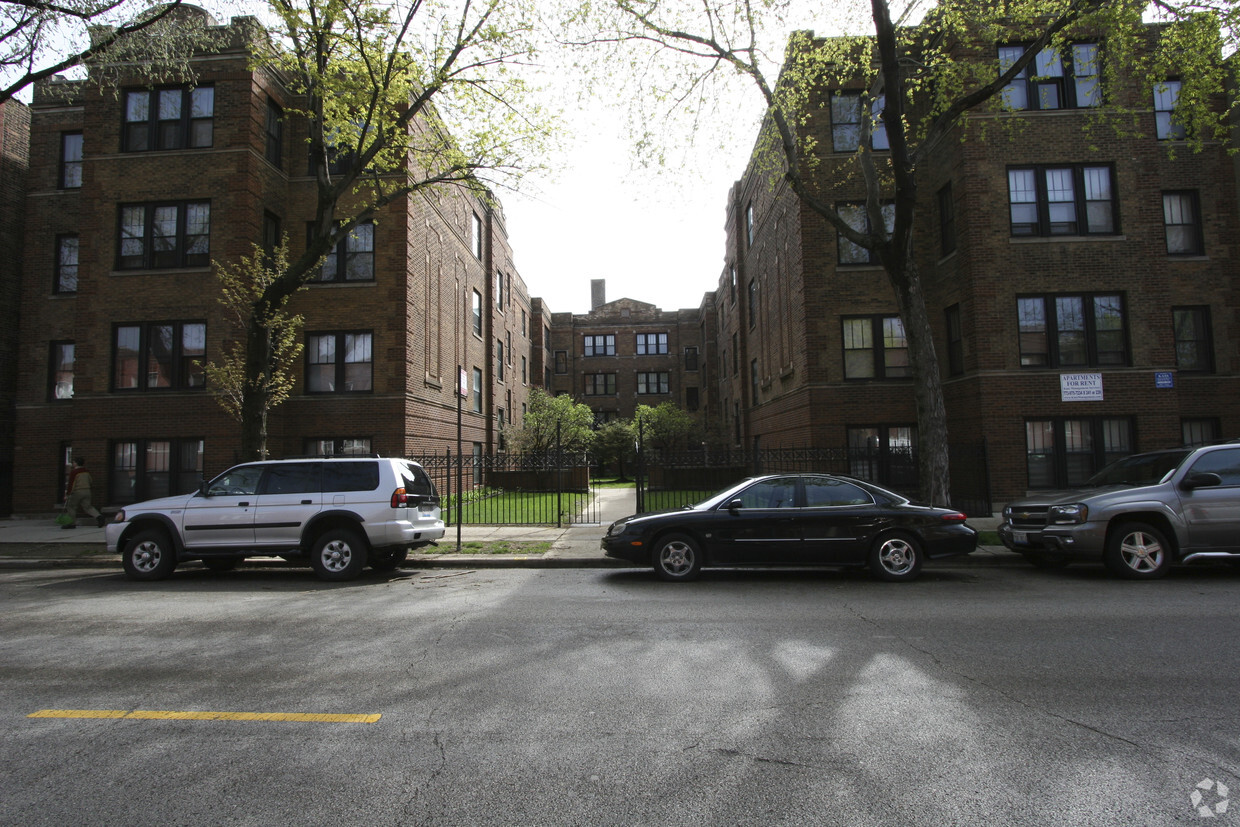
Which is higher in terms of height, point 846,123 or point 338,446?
point 846,123

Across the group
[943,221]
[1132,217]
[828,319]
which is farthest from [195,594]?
[1132,217]

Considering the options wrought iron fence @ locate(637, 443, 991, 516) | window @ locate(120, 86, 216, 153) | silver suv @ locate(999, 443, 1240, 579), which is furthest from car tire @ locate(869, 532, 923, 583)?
window @ locate(120, 86, 216, 153)

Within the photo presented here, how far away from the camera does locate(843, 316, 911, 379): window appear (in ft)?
62.7

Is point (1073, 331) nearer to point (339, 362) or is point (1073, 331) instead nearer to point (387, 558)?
point (387, 558)

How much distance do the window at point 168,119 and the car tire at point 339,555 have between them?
47.3ft

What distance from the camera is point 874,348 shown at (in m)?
19.2

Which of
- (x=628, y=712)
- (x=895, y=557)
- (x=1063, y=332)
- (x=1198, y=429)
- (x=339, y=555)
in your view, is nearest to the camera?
(x=628, y=712)

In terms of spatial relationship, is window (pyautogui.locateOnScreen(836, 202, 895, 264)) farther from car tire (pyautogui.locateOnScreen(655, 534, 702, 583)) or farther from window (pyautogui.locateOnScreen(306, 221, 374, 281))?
window (pyautogui.locateOnScreen(306, 221, 374, 281))

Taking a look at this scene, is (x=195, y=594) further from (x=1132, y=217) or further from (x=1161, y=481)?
(x=1132, y=217)

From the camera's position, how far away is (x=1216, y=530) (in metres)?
9.16

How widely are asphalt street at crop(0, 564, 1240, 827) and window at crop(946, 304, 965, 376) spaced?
36.0ft

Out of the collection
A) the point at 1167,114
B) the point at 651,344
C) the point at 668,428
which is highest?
the point at 651,344

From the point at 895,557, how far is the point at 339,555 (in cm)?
788
